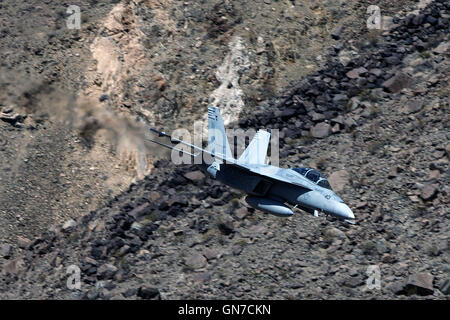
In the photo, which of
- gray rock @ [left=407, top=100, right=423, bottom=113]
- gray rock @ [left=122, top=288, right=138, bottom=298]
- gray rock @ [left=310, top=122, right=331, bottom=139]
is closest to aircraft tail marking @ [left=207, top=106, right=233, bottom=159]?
gray rock @ [left=310, top=122, right=331, bottom=139]

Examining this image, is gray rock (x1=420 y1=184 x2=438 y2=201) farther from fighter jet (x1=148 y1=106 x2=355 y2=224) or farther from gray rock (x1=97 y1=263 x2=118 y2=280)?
gray rock (x1=97 y1=263 x2=118 y2=280)

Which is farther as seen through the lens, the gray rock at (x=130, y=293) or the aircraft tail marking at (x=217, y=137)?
the aircraft tail marking at (x=217, y=137)

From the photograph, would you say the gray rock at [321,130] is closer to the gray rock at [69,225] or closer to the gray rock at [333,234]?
the gray rock at [333,234]

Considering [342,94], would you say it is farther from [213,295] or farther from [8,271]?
[8,271]

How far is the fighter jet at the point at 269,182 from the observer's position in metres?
34.8

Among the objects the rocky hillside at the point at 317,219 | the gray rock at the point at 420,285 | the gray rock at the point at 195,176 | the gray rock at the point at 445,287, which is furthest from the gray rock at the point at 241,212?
the gray rock at the point at 445,287

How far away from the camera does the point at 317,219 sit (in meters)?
37.8

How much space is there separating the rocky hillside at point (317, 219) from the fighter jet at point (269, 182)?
1966mm

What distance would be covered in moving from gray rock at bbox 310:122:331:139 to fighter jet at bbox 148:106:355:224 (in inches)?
141

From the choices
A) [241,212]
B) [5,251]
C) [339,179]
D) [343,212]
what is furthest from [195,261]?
[5,251]

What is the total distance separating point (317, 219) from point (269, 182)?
297 cm

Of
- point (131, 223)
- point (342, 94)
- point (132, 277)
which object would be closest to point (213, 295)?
point (132, 277)

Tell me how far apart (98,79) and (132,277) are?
13852mm

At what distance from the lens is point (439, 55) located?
44969 millimetres
